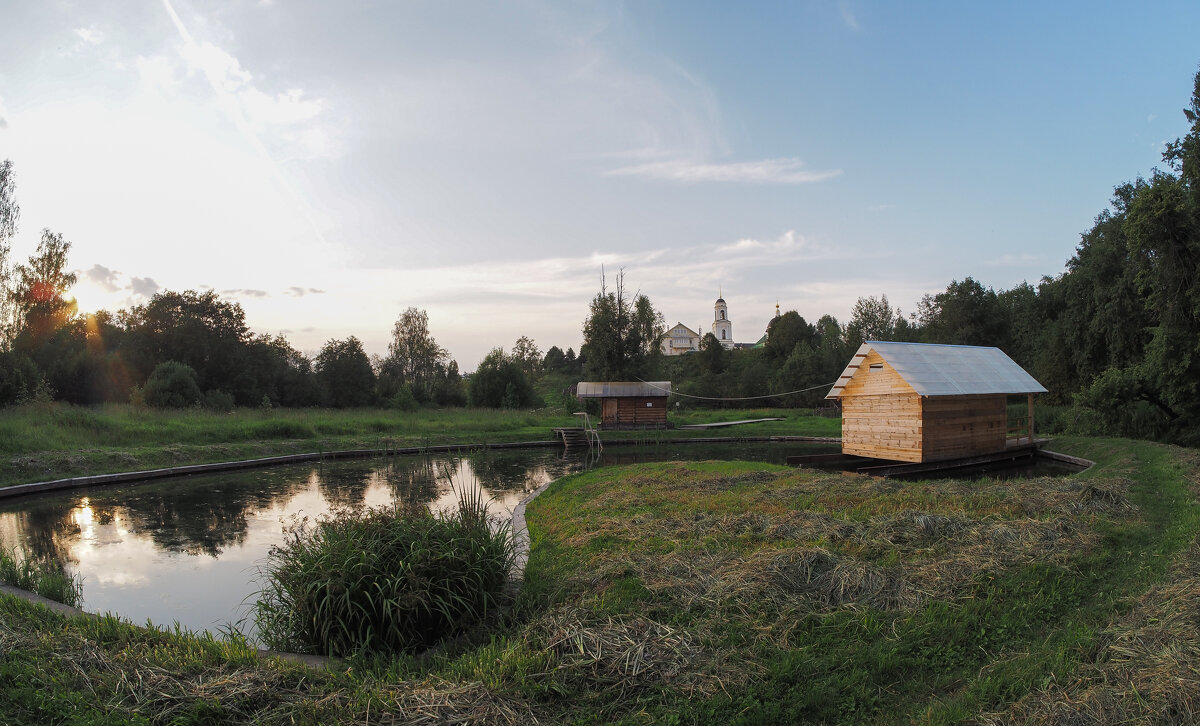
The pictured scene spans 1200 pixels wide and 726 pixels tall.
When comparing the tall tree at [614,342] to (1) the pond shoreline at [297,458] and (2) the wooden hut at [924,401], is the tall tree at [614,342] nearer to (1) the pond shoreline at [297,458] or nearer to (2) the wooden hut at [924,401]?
(1) the pond shoreline at [297,458]

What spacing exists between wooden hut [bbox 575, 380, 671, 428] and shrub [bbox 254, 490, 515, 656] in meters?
26.9

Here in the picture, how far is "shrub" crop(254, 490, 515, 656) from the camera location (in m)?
5.05

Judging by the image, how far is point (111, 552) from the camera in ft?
31.5

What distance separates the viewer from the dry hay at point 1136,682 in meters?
3.37

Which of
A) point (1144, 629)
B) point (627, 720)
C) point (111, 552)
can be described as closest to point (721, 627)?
point (627, 720)

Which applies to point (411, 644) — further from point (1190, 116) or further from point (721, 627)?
point (1190, 116)

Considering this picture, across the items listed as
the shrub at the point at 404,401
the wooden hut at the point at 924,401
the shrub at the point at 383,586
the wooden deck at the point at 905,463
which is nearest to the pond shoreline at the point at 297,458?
the shrub at the point at 383,586

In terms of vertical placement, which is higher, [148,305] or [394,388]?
[148,305]

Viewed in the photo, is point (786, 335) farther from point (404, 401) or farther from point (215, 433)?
point (215, 433)

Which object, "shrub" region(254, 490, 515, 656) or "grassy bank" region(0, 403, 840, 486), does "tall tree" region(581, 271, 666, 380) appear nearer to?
"grassy bank" region(0, 403, 840, 486)

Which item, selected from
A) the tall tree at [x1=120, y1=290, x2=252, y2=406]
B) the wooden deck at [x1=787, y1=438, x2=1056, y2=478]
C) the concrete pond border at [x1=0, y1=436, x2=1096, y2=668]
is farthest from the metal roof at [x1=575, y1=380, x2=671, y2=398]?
the tall tree at [x1=120, y1=290, x2=252, y2=406]

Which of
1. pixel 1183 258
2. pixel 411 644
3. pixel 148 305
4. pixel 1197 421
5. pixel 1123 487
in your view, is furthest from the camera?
pixel 148 305

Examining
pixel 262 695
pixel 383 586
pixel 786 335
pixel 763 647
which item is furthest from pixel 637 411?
pixel 786 335

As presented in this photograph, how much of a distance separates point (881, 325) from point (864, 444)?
147ft
